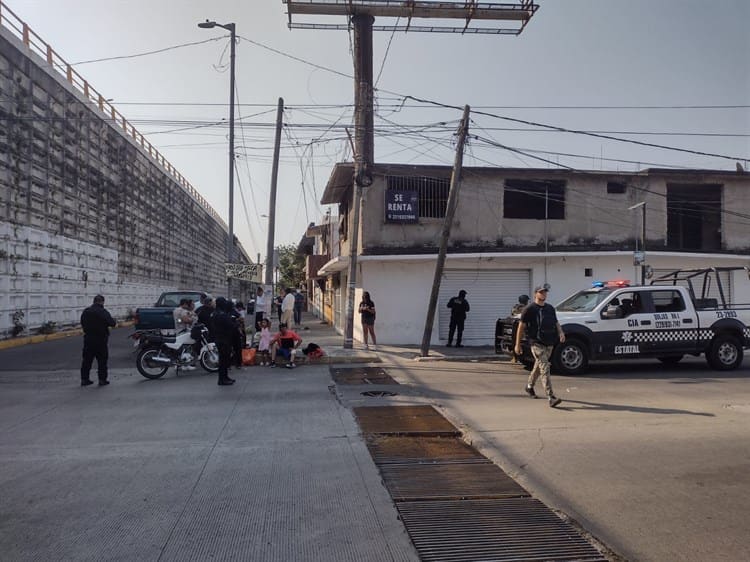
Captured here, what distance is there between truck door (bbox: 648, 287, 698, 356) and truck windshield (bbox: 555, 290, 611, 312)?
40.5 inches

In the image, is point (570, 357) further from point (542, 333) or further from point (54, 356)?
point (54, 356)

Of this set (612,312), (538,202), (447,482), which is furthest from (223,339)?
(538,202)

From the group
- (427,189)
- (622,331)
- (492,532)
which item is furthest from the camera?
(427,189)

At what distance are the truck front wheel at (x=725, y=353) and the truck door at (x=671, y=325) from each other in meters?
0.45

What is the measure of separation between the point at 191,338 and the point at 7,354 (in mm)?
6338

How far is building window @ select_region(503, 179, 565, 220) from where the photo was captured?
18938 millimetres

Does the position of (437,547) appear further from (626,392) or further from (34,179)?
(34,179)

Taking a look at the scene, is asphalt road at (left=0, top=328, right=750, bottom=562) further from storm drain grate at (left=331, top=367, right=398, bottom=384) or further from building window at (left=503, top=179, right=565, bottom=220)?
building window at (left=503, top=179, right=565, bottom=220)

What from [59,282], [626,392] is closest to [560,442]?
[626,392]

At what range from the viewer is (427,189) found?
18.5 metres

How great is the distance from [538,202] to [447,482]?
592 inches

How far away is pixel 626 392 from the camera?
10.1m

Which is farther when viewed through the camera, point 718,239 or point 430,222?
point 718,239

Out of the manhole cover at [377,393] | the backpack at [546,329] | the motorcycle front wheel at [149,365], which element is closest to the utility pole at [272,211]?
the motorcycle front wheel at [149,365]
